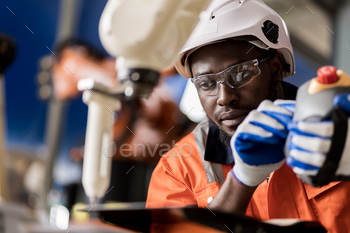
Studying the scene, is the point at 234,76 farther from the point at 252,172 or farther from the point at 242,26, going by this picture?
the point at 252,172

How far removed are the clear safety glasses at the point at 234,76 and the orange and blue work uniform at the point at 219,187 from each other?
164mm

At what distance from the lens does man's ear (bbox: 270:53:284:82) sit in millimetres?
998

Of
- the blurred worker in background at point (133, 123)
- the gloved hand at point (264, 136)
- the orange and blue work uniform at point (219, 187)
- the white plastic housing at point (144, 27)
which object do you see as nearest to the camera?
the white plastic housing at point (144, 27)

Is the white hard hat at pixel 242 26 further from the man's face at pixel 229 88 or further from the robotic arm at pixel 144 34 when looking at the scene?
the robotic arm at pixel 144 34

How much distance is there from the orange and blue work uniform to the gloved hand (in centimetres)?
29

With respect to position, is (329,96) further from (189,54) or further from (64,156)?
(64,156)

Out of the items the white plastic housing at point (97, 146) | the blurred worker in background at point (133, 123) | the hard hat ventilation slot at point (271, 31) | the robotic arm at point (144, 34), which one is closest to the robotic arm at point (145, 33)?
the robotic arm at point (144, 34)

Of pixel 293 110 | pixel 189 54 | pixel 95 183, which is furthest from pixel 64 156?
pixel 293 110

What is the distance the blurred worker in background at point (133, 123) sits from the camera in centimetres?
158

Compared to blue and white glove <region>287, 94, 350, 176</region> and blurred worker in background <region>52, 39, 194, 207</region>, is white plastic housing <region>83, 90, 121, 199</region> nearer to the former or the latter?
blue and white glove <region>287, 94, 350, 176</region>

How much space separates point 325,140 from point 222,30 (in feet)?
1.90

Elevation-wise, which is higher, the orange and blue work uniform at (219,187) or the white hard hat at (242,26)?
the white hard hat at (242,26)

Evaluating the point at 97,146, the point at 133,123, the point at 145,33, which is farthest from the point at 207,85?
the point at 133,123

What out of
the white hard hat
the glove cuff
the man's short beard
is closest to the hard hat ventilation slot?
the white hard hat
